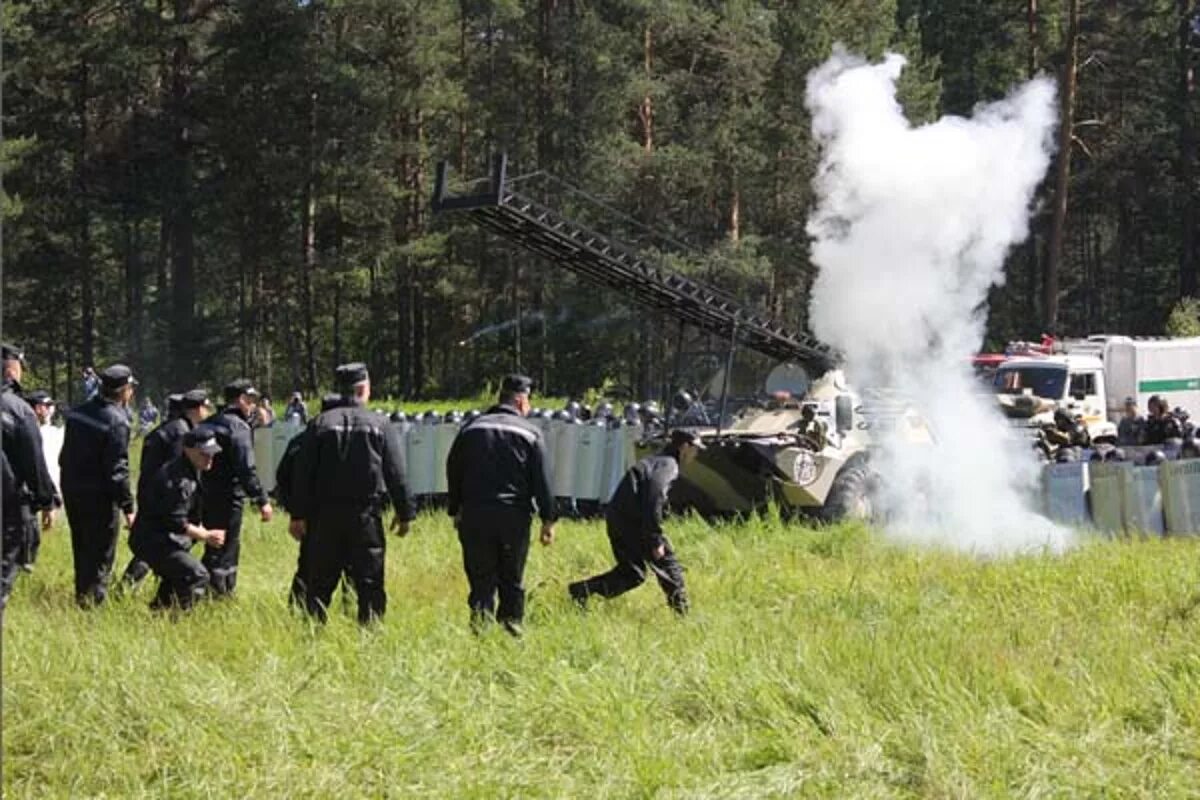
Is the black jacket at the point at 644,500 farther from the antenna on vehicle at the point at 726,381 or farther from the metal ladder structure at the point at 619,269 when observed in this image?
the metal ladder structure at the point at 619,269

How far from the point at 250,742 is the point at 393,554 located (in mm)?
5962

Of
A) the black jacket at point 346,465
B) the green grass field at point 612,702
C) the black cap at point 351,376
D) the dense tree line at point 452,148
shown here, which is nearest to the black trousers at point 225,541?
the green grass field at point 612,702

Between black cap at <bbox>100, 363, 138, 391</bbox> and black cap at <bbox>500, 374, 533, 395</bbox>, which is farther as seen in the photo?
black cap at <bbox>100, 363, 138, 391</bbox>

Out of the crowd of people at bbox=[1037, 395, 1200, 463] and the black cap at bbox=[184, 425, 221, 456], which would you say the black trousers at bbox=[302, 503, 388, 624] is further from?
the crowd of people at bbox=[1037, 395, 1200, 463]

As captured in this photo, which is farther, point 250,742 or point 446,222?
point 446,222

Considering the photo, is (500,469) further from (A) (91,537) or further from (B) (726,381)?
(B) (726,381)

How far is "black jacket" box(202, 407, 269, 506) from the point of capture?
8773 millimetres

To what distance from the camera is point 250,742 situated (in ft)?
18.3

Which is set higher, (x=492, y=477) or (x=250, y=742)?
(x=492, y=477)

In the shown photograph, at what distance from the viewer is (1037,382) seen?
900 inches

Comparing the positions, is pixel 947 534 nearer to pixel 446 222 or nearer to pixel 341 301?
pixel 446 222

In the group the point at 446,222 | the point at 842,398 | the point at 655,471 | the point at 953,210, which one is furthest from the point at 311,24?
the point at 655,471

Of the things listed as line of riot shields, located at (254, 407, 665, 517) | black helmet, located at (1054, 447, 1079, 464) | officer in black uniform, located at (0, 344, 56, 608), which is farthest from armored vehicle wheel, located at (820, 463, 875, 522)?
officer in black uniform, located at (0, 344, 56, 608)

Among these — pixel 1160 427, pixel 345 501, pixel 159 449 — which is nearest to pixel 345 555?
pixel 345 501
